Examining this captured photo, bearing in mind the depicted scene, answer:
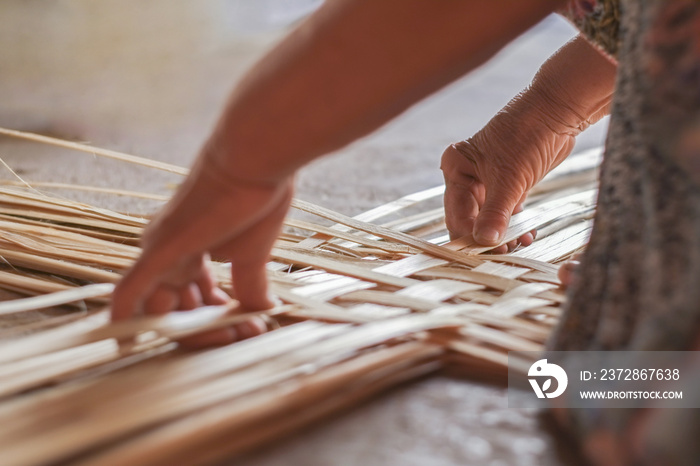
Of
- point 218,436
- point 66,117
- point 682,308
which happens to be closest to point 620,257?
point 682,308

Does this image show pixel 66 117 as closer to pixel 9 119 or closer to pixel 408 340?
pixel 9 119

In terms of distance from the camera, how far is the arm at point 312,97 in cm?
47

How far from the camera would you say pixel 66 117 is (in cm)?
242

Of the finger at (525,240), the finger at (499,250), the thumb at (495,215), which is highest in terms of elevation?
the thumb at (495,215)

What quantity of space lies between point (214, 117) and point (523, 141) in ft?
5.56

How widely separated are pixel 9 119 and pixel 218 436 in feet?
7.36

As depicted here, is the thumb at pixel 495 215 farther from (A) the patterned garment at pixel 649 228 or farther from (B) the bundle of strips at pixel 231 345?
(A) the patterned garment at pixel 649 228

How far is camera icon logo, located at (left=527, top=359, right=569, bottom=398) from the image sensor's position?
53cm

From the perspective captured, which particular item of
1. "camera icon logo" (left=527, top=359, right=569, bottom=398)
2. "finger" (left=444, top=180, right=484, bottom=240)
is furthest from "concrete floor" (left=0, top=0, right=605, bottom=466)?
"finger" (left=444, top=180, right=484, bottom=240)

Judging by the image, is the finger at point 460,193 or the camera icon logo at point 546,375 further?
the finger at point 460,193

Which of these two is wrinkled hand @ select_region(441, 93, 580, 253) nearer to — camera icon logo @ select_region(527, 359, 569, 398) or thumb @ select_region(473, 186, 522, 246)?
thumb @ select_region(473, 186, 522, 246)

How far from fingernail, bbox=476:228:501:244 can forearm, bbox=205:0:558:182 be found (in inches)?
19.5


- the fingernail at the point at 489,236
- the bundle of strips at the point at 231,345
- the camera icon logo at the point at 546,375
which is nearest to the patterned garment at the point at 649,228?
the camera icon logo at the point at 546,375

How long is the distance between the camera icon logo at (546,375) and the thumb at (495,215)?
17.2 inches
